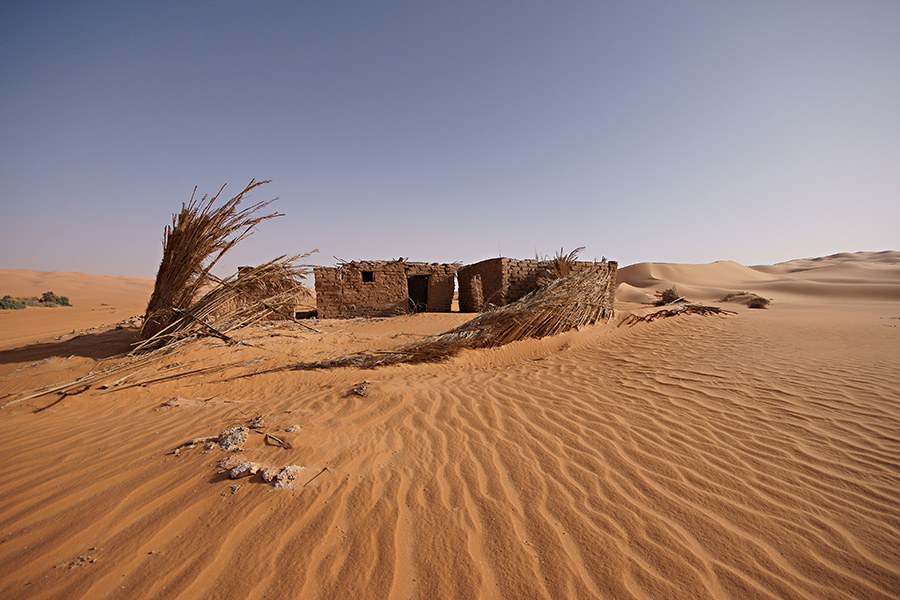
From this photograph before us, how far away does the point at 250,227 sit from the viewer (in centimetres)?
548

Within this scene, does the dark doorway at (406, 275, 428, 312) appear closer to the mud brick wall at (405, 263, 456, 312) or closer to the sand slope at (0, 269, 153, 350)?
the mud brick wall at (405, 263, 456, 312)

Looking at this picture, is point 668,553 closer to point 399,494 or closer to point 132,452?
point 399,494

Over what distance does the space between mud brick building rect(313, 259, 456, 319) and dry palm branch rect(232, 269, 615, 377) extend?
703cm

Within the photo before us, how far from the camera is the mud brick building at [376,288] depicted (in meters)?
12.9

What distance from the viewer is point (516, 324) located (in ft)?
20.7

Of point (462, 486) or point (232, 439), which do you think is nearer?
point (462, 486)

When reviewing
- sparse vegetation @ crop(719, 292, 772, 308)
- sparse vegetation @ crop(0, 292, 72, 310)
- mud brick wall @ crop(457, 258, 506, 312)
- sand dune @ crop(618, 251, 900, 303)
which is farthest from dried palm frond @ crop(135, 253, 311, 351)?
sand dune @ crop(618, 251, 900, 303)

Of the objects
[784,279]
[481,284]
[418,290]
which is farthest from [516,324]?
[784,279]

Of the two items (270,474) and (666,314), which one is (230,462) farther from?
(666,314)

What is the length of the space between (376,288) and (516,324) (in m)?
8.11

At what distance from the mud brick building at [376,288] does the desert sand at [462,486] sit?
8246 millimetres

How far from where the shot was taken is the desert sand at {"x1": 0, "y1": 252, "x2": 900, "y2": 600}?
1.55 m

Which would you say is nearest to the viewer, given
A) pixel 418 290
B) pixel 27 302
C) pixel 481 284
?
pixel 481 284

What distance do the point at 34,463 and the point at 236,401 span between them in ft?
4.95
